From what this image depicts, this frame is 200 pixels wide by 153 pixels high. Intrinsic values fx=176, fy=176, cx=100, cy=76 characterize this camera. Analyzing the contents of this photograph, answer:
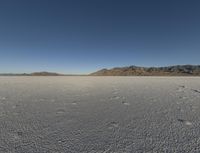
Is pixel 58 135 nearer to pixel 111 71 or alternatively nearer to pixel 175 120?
Result: pixel 175 120

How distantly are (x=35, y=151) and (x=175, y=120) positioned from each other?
8.56 feet

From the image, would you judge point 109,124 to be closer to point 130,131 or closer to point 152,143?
point 130,131

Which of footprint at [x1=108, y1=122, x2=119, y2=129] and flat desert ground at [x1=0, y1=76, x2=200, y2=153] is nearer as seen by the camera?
flat desert ground at [x1=0, y1=76, x2=200, y2=153]

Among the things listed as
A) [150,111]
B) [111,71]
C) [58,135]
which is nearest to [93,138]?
[58,135]

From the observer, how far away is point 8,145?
2309 millimetres

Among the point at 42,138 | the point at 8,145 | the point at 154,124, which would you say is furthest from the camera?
the point at 154,124

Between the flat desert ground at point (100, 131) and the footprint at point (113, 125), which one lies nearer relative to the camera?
the flat desert ground at point (100, 131)

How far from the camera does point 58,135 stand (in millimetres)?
2686

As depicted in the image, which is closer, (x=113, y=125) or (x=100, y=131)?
(x=100, y=131)

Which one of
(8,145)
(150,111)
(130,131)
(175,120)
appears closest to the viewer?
(8,145)

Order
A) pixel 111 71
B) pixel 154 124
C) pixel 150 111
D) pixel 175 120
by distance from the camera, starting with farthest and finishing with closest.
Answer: pixel 111 71, pixel 150 111, pixel 175 120, pixel 154 124

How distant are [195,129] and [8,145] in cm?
286

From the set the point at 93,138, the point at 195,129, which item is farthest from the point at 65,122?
the point at 195,129

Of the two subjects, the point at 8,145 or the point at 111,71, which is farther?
the point at 111,71
